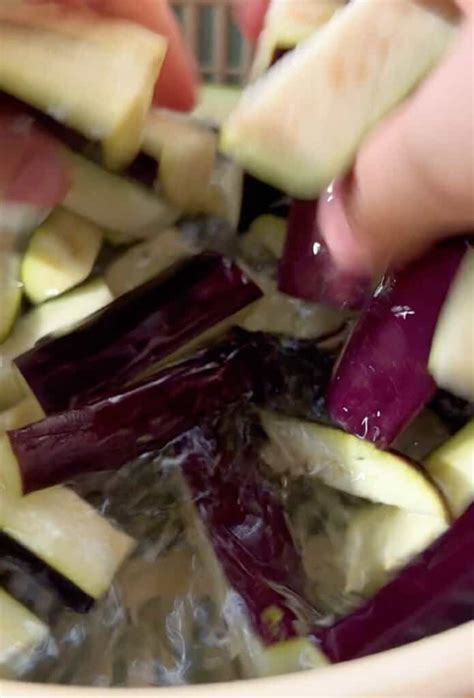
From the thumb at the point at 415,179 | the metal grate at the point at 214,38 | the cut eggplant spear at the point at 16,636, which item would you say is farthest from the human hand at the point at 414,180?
the metal grate at the point at 214,38

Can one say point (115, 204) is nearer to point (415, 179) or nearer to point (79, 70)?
point (79, 70)

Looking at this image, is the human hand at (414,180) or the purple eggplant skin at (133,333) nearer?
the human hand at (414,180)

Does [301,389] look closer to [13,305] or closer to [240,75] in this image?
[13,305]

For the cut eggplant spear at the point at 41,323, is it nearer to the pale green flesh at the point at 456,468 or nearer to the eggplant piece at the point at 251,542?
the eggplant piece at the point at 251,542

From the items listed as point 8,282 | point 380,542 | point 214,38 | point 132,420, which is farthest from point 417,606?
point 214,38

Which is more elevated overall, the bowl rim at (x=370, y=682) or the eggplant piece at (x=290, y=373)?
the bowl rim at (x=370, y=682)

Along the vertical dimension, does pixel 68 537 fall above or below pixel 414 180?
below

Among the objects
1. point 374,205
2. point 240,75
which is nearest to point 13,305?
point 374,205

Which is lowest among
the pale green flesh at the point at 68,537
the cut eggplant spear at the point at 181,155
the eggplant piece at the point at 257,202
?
the pale green flesh at the point at 68,537
